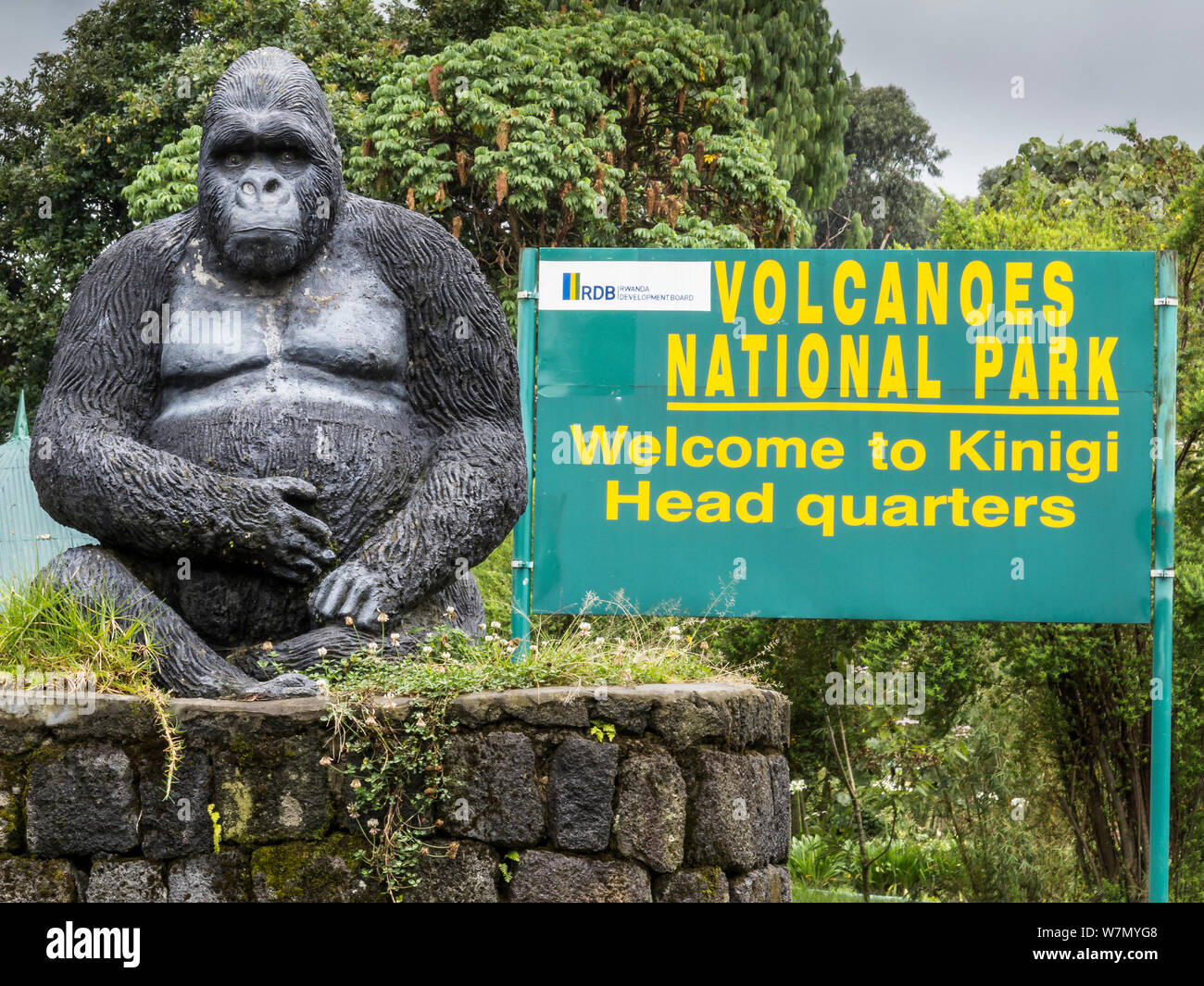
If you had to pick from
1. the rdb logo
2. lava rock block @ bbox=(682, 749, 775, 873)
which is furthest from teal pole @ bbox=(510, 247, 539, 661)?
lava rock block @ bbox=(682, 749, 775, 873)

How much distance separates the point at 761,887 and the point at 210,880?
1.40 m

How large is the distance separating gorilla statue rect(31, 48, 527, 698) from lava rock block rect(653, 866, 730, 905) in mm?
940

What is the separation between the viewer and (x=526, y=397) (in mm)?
7566

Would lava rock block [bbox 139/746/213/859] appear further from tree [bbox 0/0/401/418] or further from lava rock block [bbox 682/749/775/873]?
tree [bbox 0/0/401/418]

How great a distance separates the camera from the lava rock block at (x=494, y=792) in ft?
12.3

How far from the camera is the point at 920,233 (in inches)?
1179

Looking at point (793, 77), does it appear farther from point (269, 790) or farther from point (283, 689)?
point (269, 790)

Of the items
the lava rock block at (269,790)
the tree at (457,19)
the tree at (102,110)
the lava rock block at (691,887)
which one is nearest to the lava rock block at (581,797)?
the lava rock block at (691,887)

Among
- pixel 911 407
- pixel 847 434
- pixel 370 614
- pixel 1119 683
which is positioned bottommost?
pixel 1119 683

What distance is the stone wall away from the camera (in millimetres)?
3729

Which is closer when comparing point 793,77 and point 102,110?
point 102,110

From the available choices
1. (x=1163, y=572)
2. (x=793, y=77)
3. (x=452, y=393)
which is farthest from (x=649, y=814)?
(x=793, y=77)

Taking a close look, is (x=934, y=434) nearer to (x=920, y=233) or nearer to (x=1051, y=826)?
(x=1051, y=826)

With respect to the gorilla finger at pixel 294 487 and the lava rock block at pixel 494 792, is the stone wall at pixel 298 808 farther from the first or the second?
the gorilla finger at pixel 294 487
